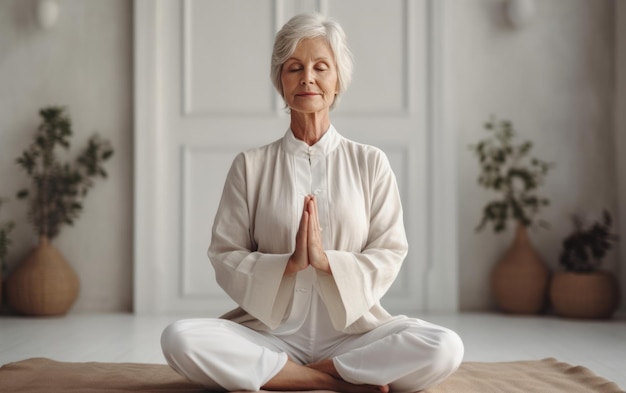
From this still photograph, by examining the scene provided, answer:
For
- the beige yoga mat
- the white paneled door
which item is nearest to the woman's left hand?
the beige yoga mat

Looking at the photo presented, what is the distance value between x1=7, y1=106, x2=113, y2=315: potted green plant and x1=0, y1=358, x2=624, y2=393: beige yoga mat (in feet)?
5.51

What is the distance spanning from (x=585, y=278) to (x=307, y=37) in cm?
284

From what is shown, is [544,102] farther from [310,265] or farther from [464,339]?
[310,265]

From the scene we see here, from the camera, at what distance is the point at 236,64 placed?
4.72 m

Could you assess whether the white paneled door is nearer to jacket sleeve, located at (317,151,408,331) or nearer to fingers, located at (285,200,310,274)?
jacket sleeve, located at (317,151,408,331)

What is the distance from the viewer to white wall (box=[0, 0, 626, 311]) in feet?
15.6

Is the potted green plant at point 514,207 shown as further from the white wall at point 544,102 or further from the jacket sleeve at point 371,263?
the jacket sleeve at point 371,263

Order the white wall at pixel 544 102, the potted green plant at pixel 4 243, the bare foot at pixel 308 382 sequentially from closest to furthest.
→ the bare foot at pixel 308 382 < the potted green plant at pixel 4 243 < the white wall at pixel 544 102

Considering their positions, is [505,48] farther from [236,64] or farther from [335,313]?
[335,313]

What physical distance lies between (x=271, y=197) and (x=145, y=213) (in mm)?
2520

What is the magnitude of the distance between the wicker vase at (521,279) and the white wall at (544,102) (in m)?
0.17

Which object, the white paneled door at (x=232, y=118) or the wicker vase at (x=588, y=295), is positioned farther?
the white paneled door at (x=232, y=118)

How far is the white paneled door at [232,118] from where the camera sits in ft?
15.4

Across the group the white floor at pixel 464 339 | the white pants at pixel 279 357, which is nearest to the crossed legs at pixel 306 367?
the white pants at pixel 279 357
